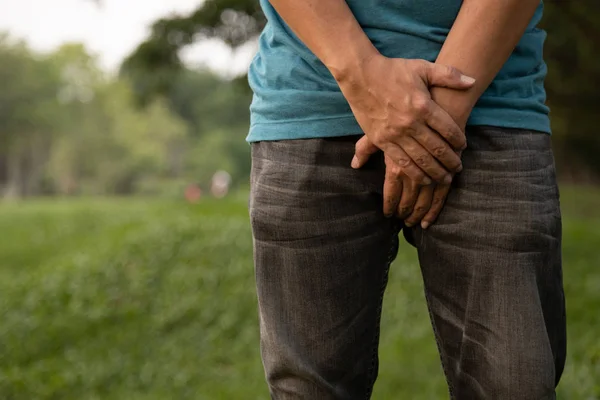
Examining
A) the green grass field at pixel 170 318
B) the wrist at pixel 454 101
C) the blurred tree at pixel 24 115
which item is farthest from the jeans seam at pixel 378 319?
the blurred tree at pixel 24 115

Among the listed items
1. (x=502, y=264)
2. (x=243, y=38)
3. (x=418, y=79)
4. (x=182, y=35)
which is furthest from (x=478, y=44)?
(x=182, y=35)

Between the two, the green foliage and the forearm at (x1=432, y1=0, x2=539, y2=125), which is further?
the green foliage

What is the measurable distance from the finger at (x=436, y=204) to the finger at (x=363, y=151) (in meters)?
0.12

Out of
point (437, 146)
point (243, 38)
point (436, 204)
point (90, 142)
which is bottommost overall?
point (90, 142)

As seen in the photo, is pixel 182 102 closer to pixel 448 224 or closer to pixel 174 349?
pixel 174 349

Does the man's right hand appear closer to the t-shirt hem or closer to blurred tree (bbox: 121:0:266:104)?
the t-shirt hem

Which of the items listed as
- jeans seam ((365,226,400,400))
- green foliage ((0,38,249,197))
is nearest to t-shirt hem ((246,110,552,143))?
jeans seam ((365,226,400,400))

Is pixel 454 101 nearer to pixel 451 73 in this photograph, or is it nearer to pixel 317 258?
pixel 451 73

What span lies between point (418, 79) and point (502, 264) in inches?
12.8

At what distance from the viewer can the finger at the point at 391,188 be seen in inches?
49.8

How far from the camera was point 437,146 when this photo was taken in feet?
4.00

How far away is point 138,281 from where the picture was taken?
6859mm

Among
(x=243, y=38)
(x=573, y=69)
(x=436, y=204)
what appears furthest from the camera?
(x=573, y=69)

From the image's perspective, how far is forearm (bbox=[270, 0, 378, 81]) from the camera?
123 centimetres
